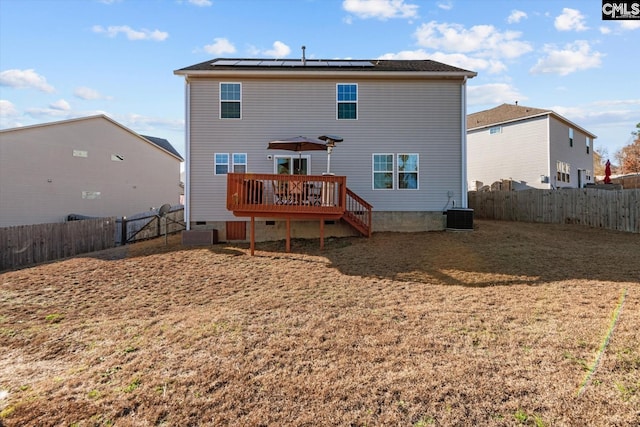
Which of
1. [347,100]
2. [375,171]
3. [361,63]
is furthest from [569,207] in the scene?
[361,63]

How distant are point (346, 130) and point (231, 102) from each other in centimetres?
438

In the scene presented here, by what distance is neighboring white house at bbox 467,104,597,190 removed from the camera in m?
19.4

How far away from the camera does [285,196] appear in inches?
375

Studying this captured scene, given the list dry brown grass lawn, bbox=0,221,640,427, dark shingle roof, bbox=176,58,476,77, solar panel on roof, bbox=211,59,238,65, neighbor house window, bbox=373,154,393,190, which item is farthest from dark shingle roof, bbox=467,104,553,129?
solar panel on roof, bbox=211,59,238,65

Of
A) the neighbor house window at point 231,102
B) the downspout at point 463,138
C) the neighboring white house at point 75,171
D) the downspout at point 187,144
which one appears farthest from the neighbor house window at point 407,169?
the neighboring white house at point 75,171

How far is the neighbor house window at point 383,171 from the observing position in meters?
11.9

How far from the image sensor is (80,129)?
57.8 feet

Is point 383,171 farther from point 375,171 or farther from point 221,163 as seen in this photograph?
point 221,163

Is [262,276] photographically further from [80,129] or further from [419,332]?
[80,129]

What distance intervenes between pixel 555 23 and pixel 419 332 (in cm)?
1221

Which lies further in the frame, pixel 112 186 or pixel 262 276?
pixel 112 186

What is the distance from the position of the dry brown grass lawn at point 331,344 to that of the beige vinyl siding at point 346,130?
4.16 m

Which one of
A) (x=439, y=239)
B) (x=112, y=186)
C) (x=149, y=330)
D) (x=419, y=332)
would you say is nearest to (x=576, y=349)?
(x=419, y=332)

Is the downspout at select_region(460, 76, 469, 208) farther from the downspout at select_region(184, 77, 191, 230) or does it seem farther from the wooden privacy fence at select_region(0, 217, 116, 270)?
the wooden privacy fence at select_region(0, 217, 116, 270)
